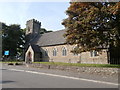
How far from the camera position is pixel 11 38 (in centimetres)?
5050

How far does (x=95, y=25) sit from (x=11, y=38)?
38728mm

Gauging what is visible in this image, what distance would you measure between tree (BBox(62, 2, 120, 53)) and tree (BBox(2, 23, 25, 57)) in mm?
35690

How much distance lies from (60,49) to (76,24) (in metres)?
19.6

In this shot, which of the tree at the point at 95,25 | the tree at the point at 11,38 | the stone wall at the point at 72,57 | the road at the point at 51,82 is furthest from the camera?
the tree at the point at 11,38

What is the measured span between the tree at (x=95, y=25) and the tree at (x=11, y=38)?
117ft

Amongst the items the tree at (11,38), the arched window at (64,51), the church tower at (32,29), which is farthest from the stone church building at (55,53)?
the tree at (11,38)

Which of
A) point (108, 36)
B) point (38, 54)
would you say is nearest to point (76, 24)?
point (108, 36)

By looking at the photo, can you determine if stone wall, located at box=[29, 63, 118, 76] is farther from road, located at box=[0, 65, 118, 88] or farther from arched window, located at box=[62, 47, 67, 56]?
arched window, located at box=[62, 47, 67, 56]

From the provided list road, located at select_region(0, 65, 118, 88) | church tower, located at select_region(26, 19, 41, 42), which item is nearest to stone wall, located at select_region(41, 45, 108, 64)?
church tower, located at select_region(26, 19, 41, 42)

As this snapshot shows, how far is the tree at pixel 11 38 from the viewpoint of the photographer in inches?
1978

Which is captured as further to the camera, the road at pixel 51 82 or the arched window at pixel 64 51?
the arched window at pixel 64 51

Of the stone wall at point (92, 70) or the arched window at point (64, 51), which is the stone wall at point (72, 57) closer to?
the arched window at point (64, 51)

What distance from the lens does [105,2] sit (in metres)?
18.0

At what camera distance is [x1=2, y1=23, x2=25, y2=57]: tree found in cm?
5025
